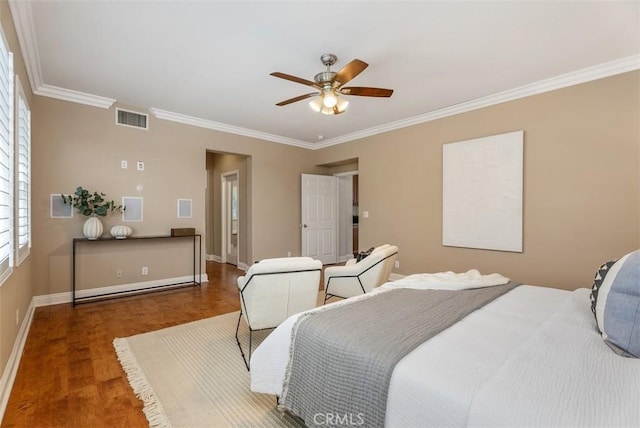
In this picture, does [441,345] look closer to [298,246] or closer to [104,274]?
[104,274]

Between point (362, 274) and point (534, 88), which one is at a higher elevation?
point (534, 88)

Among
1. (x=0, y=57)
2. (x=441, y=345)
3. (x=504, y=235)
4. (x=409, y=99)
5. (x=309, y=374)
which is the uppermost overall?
(x=409, y=99)

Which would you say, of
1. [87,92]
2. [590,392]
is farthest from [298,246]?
[590,392]

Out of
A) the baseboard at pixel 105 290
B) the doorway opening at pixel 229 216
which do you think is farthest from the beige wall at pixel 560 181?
the doorway opening at pixel 229 216

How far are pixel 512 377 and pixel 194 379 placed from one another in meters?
1.99

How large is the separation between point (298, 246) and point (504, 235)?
3.81 metres

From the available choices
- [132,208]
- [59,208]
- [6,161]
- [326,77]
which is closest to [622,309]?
[326,77]

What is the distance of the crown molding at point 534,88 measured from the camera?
119 inches

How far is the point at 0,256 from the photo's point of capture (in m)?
1.88

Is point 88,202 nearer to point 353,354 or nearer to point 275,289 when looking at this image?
point 275,289

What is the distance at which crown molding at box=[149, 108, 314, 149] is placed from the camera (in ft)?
15.0

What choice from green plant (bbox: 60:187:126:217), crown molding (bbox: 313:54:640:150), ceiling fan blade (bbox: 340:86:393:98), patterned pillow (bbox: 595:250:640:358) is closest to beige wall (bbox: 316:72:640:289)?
crown molding (bbox: 313:54:640:150)

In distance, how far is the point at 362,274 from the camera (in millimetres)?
3150

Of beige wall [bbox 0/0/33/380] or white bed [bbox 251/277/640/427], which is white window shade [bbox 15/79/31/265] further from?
white bed [bbox 251/277/640/427]
